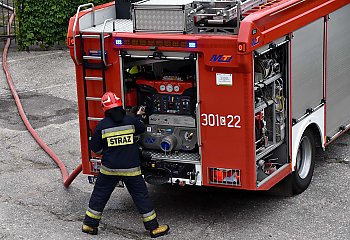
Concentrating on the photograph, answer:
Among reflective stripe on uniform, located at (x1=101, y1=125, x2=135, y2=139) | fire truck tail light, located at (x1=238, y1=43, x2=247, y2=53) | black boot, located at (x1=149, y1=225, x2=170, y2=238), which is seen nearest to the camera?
fire truck tail light, located at (x1=238, y1=43, x2=247, y2=53)

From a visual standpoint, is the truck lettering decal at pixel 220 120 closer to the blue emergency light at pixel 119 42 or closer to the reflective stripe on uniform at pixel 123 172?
the reflective stripe on uniform at pixel 123 172

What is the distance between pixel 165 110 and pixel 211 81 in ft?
2.84

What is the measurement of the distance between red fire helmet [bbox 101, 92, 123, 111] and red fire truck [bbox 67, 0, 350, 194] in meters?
0.38

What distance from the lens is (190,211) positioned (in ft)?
31.7

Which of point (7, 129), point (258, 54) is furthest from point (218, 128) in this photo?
point (7, 129)

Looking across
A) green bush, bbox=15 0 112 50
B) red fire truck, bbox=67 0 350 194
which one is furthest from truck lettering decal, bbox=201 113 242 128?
green bush, bbox=15 0 112 50

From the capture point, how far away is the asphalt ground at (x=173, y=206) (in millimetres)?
9062

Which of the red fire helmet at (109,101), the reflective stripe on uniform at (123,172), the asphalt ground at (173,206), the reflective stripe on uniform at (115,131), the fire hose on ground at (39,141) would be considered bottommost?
the asphalt ground at (173,206)

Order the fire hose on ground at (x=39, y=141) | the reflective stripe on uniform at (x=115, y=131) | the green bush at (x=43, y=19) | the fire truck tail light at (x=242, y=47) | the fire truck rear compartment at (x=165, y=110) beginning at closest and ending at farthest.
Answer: the fire truck tail light at (x=242, y=47), the reflective stripe on uniform at (x=115, y=131), the fire truck rear compartment at (x=165, y=110), the fire hose on ground at (x=39, y=141), the green bush at (x=43, y=19)

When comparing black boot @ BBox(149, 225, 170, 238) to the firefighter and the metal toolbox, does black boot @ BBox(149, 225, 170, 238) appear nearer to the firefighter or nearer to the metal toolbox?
the firefighter

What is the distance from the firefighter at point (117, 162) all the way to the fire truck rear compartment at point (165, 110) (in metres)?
0.34

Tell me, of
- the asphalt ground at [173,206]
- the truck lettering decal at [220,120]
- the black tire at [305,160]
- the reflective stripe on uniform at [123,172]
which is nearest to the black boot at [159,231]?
the asphalt ground at [173,206]

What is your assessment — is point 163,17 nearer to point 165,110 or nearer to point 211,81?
point 211,81

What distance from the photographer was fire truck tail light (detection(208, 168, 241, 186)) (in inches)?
344
